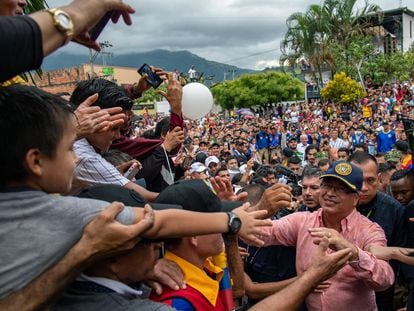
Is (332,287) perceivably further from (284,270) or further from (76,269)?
(76,269)

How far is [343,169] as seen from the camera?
119 inches

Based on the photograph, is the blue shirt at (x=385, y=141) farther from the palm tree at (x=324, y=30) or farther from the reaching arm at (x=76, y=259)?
the palm tree at (x=324, y=30)

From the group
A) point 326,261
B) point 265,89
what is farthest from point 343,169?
point 265,89

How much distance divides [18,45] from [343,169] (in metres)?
2.33

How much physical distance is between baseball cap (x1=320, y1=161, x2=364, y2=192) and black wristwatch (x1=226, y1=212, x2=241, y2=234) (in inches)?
61.4

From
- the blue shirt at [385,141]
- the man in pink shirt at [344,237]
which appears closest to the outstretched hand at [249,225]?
the man in pink shirt at [344,237]

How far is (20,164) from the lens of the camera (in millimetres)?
1344

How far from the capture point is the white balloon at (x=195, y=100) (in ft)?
13.5

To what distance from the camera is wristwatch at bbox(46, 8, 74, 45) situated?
4.33 ft

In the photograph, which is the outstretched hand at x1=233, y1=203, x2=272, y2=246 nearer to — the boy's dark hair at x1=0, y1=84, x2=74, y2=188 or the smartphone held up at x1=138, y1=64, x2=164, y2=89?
the boy's dark hair at x1=0, y1=84, x2=74, y2=188

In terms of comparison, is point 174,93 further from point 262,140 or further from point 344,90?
point 344,90

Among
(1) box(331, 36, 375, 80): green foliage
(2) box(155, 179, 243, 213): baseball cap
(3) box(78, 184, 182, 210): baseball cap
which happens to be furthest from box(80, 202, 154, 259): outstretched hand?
(1) box(331, 36, 375, 80): green foliage

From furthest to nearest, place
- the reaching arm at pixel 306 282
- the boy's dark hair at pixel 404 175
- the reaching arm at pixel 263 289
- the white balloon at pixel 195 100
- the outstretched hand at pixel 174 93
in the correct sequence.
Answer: the boy's dark hair at pixel 404 175, the white balloon at pixel 195 100, the outstretched hand at pixel 174 93, the reaching arm at pixel 263 289, the reaching arm at pixel 306 282

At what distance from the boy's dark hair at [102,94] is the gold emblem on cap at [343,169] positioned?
4.75 ft
